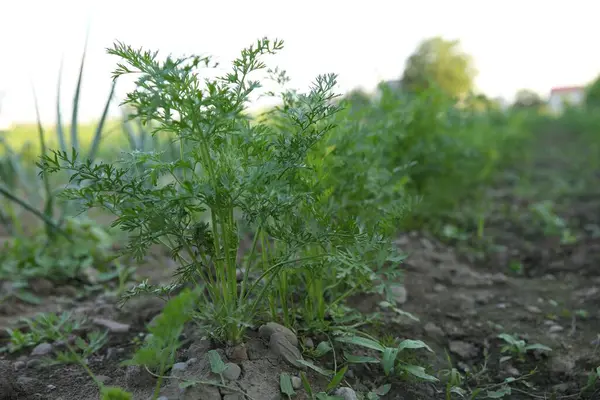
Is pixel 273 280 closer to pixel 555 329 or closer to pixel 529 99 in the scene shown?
pixel 555 329

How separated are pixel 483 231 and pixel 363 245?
2876 mm

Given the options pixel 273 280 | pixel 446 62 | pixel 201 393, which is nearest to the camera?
pixel 201 393

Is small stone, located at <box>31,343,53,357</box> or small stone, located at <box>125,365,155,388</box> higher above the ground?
small stone, located at <box>125,365,155,388</box>

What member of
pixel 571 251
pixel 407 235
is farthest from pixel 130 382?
pixel 571 251

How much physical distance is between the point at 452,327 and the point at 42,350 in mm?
1702

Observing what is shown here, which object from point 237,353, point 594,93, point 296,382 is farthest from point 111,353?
point 594,93

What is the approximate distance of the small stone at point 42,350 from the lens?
221 centimetres

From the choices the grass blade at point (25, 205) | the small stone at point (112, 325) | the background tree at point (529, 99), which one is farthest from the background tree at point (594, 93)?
the small stone at point (112, 325)

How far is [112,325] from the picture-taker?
2.40m

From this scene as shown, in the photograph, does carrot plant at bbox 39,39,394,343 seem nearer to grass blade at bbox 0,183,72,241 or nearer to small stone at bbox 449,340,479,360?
small stone at bbox 449,340,479,360

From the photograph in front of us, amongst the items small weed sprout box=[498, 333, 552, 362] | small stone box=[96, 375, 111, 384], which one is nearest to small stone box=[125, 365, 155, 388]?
small stone box=[96, 375, 111, 384]

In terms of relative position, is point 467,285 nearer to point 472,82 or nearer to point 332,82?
point 332,82

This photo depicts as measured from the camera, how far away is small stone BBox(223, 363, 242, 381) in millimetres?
1688

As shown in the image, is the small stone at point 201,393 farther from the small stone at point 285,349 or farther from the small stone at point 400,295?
the small stone at point 400,295
